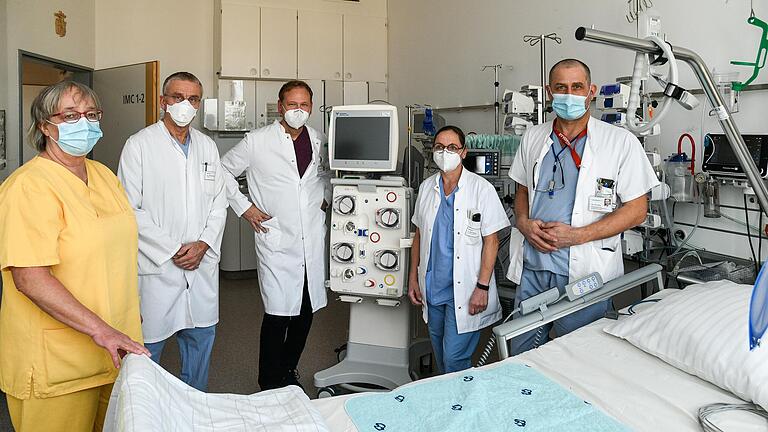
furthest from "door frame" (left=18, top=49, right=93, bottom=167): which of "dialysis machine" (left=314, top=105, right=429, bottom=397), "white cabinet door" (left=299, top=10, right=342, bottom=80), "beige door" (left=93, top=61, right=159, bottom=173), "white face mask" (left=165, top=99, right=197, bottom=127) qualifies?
"dialysis machine" (left=314, top=105, right=429, bottom=397)

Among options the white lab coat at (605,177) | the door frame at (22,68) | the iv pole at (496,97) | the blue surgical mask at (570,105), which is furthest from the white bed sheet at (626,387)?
the door frame at (22,68)

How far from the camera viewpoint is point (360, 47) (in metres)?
5.61

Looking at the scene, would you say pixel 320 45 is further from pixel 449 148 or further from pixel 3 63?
pixel 449 148

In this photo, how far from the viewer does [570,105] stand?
2.05 meters

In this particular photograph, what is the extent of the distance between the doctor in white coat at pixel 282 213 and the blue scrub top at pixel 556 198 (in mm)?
1034

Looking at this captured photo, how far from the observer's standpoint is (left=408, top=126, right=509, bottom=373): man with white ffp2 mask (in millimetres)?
2369

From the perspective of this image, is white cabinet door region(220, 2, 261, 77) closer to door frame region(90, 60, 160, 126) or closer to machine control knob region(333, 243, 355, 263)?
door frame region(90, 60, 160, 126)

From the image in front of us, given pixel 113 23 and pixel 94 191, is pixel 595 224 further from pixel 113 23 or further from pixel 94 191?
pixel 113 23

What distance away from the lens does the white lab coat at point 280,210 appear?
270cm

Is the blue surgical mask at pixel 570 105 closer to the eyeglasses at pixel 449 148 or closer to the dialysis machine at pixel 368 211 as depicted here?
the eyeglasses at pixel 449 148

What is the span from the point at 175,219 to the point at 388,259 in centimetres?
94

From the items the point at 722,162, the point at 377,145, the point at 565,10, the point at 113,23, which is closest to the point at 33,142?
the point at 377,145

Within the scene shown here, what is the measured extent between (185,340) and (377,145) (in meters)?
1.15

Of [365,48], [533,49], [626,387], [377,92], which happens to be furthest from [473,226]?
[365,48]
